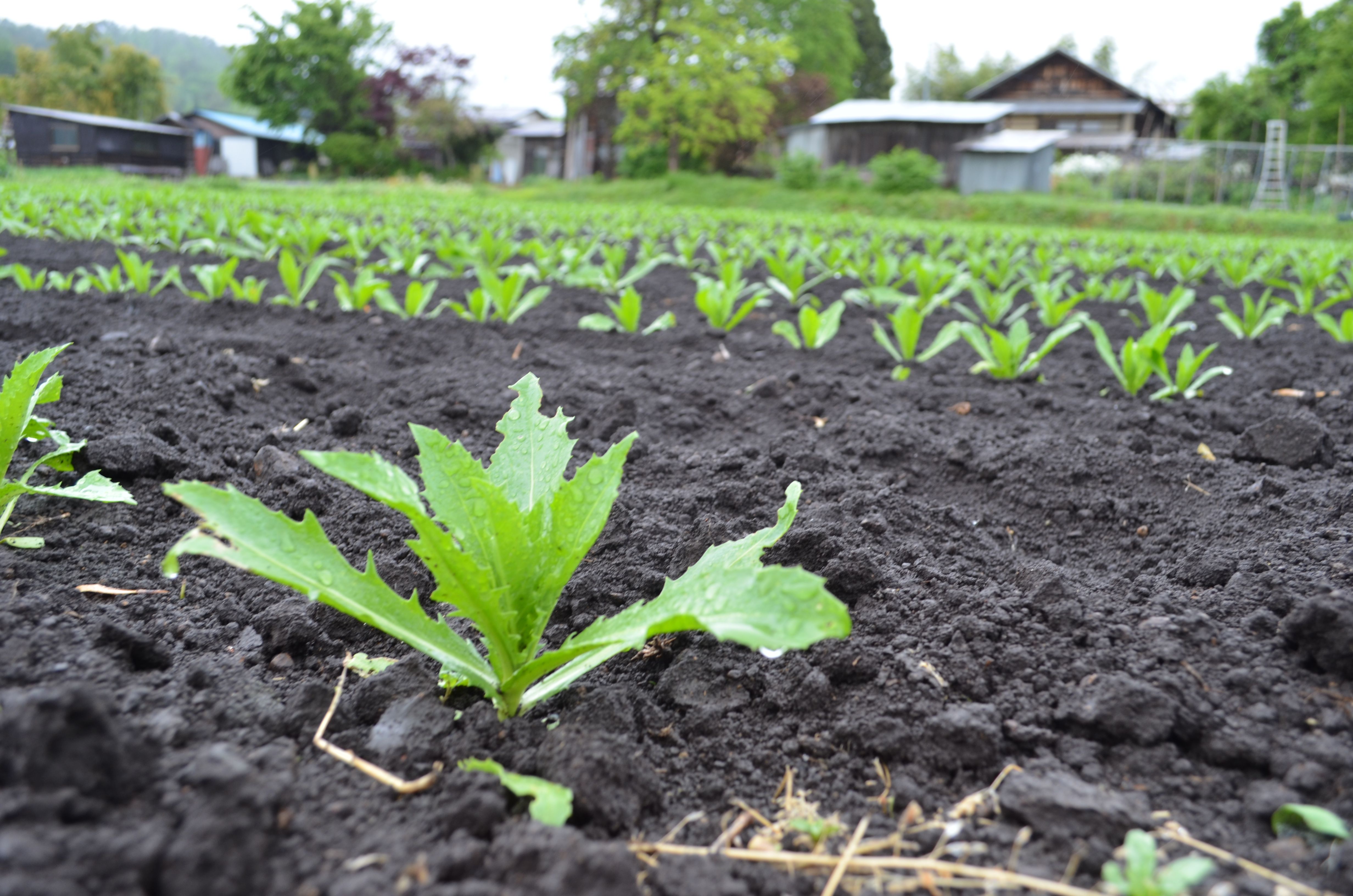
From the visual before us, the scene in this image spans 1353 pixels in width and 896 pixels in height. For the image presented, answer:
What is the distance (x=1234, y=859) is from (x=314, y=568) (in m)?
1.23

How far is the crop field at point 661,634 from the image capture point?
3.00 ft

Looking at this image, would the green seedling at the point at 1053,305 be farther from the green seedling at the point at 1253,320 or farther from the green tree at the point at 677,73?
the green tree at the point at 677,73

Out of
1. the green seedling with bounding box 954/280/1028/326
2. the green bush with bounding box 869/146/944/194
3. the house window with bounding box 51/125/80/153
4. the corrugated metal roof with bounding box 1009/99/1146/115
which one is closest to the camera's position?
the green seedling with bounding box 954/280/1028/326

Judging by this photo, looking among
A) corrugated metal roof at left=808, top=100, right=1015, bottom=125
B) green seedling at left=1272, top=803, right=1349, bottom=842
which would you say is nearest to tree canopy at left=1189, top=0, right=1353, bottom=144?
corrugated metal roof at left=808, top=100, right=1015, bottom=125

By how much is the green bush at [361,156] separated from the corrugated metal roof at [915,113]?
76.6 feet

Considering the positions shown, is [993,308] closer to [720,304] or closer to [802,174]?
[720,304]

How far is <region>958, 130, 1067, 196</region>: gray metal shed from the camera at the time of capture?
95.9ft

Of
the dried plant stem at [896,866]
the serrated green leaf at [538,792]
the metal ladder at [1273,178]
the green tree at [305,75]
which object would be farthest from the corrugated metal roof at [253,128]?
the dried plant stem at [896,866]

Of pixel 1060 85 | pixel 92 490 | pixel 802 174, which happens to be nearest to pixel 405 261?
pixel 92 490

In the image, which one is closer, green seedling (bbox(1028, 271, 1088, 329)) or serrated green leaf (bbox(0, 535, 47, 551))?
serrated green leaf (bbox(0, 535, 47, 551))

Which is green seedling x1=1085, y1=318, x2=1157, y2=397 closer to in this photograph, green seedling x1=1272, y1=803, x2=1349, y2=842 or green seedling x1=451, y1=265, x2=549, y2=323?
green seedling x1=1272, y1=803, x2=1349, y2=842

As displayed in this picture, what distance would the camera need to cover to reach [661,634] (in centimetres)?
152

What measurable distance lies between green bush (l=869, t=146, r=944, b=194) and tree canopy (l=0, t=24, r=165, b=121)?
62.4 metres

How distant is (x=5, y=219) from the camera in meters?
8.11
